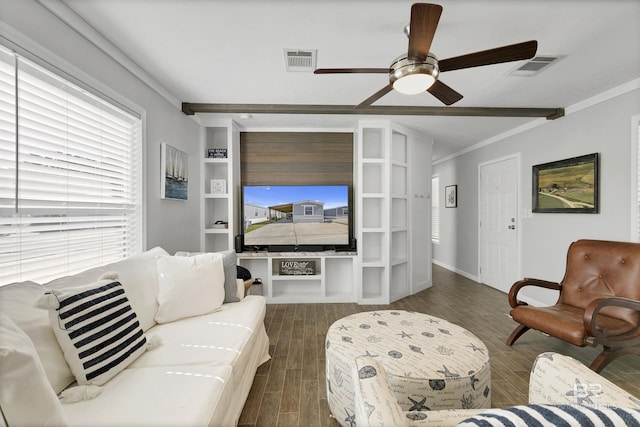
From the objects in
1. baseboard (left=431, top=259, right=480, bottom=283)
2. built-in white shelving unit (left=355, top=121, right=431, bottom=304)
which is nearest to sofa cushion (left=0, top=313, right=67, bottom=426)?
built-in white shelving unit (left=355, top=121, right=431, bottom=304)

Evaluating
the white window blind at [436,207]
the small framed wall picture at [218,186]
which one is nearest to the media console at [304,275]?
the small framed wall picture at [218,186]

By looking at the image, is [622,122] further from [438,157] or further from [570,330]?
[438,157]

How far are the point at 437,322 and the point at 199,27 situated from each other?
2.61 meters

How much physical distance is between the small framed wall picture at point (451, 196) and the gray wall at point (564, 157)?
0.44 meters

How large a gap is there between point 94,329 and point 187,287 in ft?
2.38

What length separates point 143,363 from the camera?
1.40 metres

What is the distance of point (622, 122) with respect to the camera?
2.74 m

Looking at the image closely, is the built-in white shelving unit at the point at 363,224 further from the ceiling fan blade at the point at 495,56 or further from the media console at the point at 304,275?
the ceiling fan blade at the point at 495,56

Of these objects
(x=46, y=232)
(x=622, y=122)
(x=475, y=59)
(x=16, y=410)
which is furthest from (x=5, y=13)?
(x=622, y=122)

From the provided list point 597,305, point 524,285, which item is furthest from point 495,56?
point 524,285

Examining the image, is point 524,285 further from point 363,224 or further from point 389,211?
point 363,224

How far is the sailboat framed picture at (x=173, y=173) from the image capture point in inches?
104

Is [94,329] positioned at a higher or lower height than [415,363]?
higher

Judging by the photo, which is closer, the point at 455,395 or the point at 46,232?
the point at 455,395
